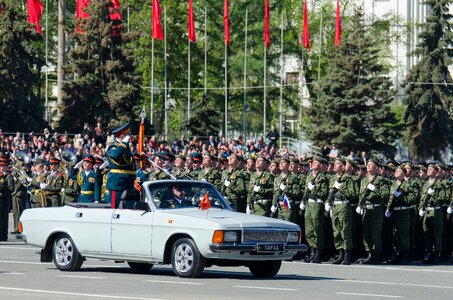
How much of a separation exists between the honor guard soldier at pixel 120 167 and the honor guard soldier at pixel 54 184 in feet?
23.5

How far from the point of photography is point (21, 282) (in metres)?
17.4

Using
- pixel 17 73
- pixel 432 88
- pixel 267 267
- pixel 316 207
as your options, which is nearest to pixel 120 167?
pixel 267 267

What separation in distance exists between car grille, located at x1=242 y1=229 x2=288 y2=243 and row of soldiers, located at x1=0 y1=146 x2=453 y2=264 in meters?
3.77

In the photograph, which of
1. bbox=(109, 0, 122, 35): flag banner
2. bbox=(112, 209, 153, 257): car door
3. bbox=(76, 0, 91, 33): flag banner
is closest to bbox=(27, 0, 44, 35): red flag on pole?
bbox=(76, 0, 91, 33): flag banner

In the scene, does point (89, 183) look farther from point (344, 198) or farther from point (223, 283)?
point (223, 283)

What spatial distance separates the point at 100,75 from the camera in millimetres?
54031

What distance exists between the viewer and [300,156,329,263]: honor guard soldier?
22.6m

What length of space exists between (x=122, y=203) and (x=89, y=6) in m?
35.7

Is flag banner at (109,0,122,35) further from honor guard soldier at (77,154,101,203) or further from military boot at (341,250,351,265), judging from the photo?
military boot at (341,250,351,265)

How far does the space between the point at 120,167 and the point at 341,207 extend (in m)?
4.25

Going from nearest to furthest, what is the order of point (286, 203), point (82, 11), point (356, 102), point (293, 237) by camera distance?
point (293, 237), point (286, 203), point (82, 11), point (356, 102)

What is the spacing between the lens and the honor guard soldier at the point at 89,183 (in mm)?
24516

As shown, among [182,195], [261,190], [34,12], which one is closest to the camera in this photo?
[182,195]

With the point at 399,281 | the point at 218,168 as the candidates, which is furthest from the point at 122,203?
the point at 218,168
